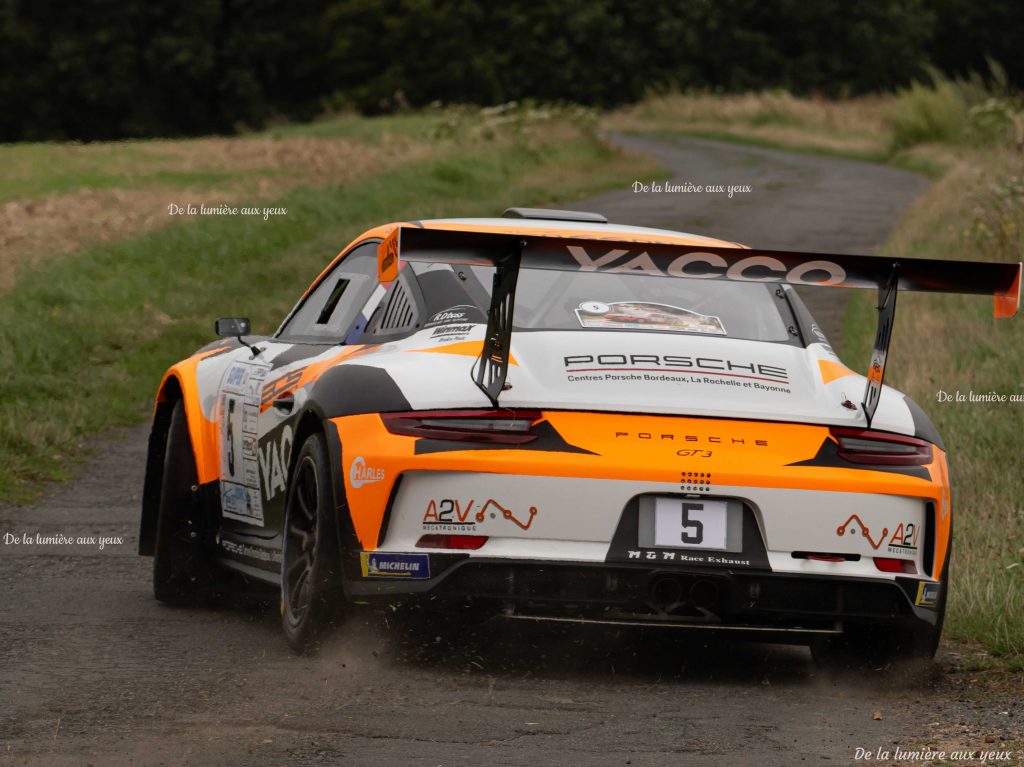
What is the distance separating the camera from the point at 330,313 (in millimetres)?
6895

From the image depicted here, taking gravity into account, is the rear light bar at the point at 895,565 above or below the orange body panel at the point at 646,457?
below


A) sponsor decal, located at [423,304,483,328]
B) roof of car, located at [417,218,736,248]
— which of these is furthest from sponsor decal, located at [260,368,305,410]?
roof of car, located at [417,218,736,248]

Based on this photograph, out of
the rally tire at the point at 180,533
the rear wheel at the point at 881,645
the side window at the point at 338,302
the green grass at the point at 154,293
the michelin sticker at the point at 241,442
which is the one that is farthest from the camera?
the green grass at the point at 154,293

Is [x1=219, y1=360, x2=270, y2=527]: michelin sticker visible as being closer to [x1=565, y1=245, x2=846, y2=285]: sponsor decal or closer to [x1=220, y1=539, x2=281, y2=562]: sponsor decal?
[x1=220, y1=539, x2=281, y2=562]: sponsor decal

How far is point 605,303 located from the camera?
19.9ft

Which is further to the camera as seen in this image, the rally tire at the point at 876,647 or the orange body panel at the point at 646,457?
the rally tire at the point at 876,647

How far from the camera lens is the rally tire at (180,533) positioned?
7184 millimetres

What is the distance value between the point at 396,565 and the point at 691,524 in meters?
0.84

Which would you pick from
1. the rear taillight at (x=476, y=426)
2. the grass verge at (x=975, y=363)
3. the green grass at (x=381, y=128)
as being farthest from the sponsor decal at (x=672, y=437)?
the green grass at (x=381, y=128)

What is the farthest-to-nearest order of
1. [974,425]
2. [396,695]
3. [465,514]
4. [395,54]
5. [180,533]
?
1. [395,54]
2. [974,425]
3. [180,533]
4. [465,514]
5. [396,695]

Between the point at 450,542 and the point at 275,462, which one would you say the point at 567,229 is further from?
the point at 450,542

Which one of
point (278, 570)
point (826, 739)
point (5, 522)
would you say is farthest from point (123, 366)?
point (826, 739)

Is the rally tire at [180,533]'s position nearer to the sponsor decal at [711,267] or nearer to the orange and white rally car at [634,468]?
the orange and white rally car at [634,468]

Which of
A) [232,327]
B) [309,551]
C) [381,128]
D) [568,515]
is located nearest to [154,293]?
[232,327]
